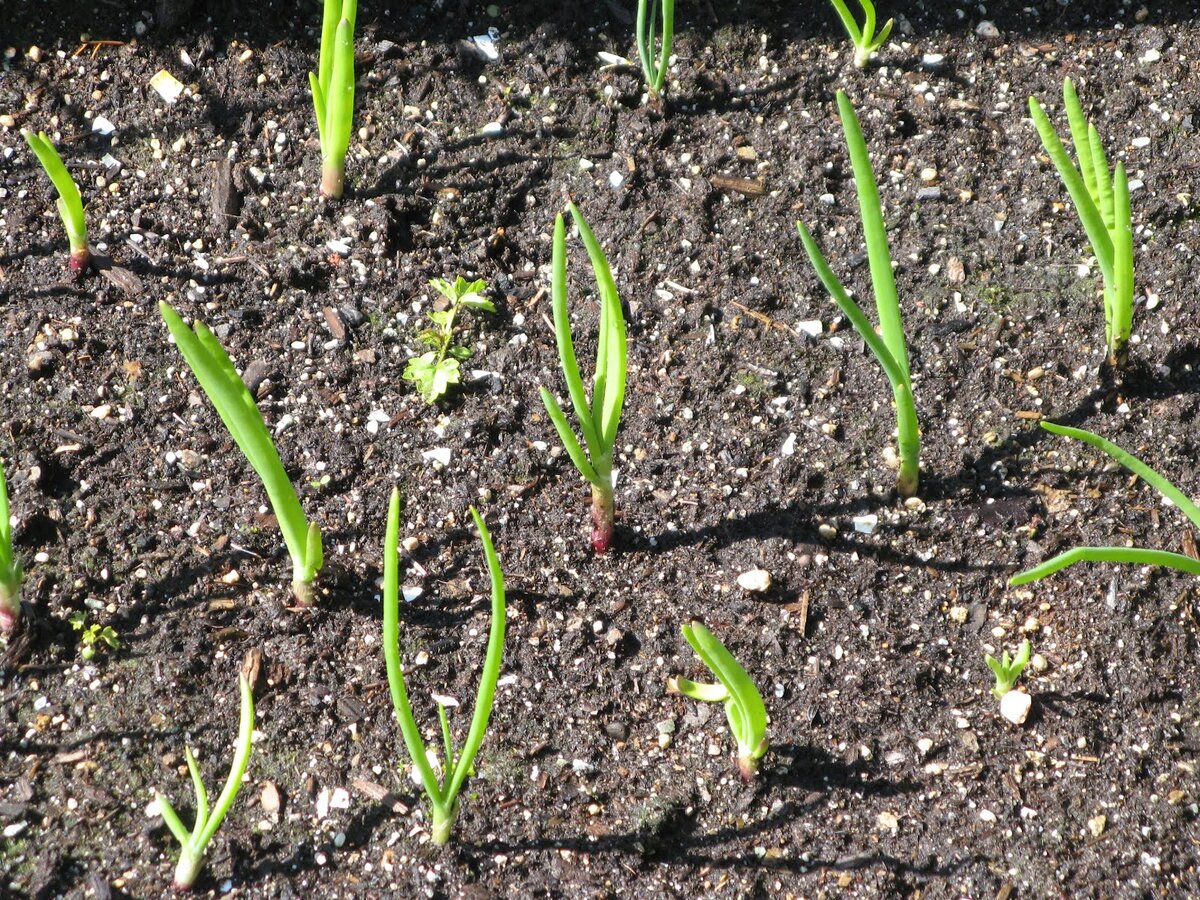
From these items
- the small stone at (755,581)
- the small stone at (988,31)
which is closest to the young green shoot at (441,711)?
the small stone at (755,581)

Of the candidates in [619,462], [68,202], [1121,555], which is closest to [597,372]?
[619,462]

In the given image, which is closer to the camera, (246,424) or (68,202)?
(246,424)

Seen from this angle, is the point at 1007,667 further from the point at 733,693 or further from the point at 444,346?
the point at 444,346

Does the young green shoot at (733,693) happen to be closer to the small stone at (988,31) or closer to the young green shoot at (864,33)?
the young green shoot at (864,33)

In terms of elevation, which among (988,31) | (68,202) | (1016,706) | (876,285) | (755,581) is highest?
(68,202)

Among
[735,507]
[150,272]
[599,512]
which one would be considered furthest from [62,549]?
[735,507]

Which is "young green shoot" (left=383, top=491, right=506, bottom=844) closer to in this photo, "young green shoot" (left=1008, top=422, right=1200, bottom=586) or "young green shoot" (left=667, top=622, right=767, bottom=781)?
"young green shoot" (left=667, top=622, right=767, bottom=781)

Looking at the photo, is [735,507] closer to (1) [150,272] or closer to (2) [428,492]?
(2) [428,492]

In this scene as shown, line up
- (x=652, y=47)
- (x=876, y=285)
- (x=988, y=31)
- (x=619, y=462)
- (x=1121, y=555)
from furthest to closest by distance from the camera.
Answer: (x=988, y=31) → (x=652, y=47) → (x=619, y=462) → (x=876, y=285) → (x=1121, y=555)
